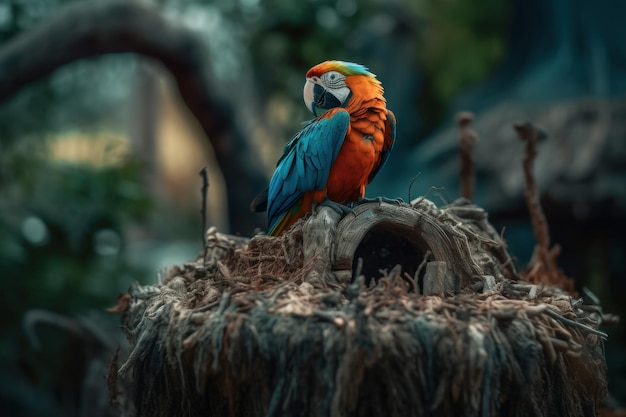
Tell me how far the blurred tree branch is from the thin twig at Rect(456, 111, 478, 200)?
2436 mm

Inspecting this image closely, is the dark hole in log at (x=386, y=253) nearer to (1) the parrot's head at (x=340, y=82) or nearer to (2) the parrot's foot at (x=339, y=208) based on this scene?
(2) the parrot's foot at (x=339, y=208)

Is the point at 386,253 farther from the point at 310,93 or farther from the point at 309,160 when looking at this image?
the point at 310,93

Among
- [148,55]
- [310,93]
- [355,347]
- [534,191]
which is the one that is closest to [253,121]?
[148,55]

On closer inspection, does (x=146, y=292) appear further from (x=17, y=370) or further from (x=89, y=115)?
(x=89, y=115)

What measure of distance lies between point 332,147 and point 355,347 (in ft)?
2.53

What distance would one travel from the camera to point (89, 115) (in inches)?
330

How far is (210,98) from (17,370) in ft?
7.67

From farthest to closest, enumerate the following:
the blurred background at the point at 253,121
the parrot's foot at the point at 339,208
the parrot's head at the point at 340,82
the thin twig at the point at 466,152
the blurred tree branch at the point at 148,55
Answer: the blurred background at the point at 253,121 → the blurred tree branch at the point at 148,55 → the thin twig at the point at 466,152 → the parrot's head at the point at 340,82 → the parrot's foot at the point at 339,208

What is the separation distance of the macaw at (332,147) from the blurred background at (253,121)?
1.64 m

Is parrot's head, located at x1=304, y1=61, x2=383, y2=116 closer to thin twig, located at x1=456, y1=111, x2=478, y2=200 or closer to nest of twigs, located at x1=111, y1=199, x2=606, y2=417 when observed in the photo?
nest of twigs, located at x1=111, y1=199, x2=606, y2=417

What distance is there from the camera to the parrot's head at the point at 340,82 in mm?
2359

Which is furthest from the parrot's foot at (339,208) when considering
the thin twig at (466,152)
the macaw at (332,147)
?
the thin twig at (466,152)

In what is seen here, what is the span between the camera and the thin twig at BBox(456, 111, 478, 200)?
10.4 feet

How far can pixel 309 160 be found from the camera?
2.27 meters
